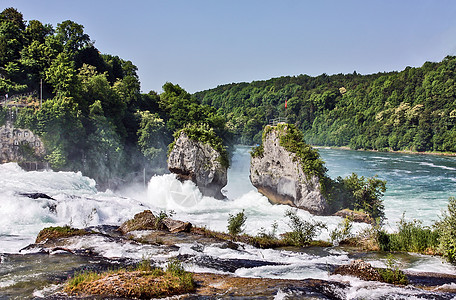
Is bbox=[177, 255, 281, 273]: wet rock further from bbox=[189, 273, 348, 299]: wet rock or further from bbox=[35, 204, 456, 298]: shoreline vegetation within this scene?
bbox=[189, 273, 348, 299]: wet rock

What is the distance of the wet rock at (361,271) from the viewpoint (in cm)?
940


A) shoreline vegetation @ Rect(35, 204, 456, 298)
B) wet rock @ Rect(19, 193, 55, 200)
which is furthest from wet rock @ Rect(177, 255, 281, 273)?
wet rock @ Rect(19, 193, 55, 200)

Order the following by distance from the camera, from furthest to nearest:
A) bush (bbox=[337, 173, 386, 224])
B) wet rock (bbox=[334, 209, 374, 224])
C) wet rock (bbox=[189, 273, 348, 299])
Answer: bush (bbox=[337, 173, 386, 224]) < wet rock (bbox=[334, 209, 374, 224]) < wet rock (bbox=[189, 273, 348, 299])

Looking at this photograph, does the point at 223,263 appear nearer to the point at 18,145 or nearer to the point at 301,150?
the point at 301,150

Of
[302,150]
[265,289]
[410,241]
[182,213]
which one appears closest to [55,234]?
[265,289]

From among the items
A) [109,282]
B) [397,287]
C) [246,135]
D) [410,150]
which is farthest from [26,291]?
[246,135]

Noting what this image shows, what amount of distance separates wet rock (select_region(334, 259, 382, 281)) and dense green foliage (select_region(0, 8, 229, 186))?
1180 inches

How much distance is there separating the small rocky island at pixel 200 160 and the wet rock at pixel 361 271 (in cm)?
2535

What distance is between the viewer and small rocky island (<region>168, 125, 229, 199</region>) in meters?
35.0

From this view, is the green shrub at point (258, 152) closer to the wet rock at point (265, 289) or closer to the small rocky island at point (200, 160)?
the small rocky island at point (200, 160)

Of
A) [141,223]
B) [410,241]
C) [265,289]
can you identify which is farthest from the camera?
[141,223]

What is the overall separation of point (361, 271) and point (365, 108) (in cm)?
12839

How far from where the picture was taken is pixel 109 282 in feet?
27.9

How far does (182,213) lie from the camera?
29.4 m
